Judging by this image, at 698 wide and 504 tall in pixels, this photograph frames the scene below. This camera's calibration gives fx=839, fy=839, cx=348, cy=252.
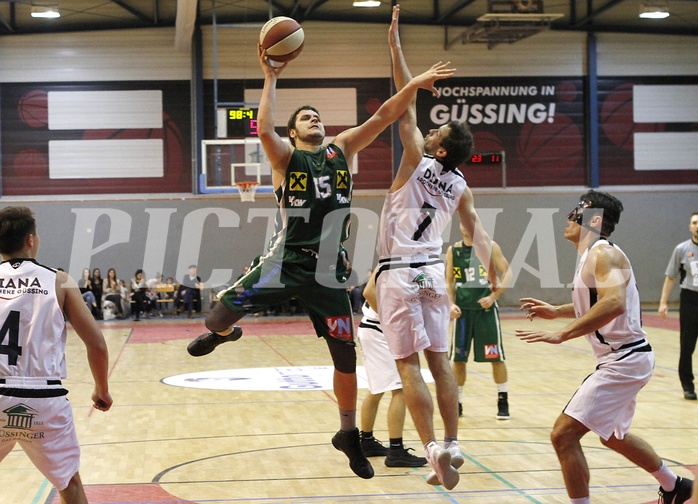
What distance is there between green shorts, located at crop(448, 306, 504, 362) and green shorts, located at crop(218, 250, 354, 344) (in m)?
3.87

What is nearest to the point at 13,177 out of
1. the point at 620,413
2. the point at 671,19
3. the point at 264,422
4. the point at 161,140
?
the point at 161,140

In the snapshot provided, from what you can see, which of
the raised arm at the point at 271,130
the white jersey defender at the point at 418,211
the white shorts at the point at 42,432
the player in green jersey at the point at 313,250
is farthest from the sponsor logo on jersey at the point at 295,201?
the white shorts at the point at 42,432

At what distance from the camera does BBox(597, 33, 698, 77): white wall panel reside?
26.5m

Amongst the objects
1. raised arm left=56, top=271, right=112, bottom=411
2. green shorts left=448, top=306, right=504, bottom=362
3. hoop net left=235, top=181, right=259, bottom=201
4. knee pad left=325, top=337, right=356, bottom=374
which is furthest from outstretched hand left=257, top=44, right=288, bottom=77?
hoop net left=235, top=181, right=259, bottom=201

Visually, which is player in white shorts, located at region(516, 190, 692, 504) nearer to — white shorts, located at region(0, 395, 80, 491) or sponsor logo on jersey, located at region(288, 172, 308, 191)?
sponsor logo on jersey, located at region(288, 172, 308, 191)

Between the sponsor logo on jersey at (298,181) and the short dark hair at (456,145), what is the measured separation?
3.25 feet

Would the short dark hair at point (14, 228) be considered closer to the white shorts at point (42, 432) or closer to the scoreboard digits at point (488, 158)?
the white shorts at point (42, 432)

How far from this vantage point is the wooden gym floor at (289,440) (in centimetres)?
631

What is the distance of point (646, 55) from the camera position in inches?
1048

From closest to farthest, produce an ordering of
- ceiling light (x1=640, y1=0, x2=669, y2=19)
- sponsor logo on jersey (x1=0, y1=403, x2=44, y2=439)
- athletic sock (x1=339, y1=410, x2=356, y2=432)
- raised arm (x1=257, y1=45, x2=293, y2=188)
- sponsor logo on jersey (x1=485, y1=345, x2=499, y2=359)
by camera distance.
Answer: sponsor logo on jersey (x1=0, y1=403, x2=44, y2=439)
raised arm (x1=257, y1=45, x2=293, y2=188)
athletic sock (x1=339, y1=410, x2=356, y2=432)
sponsor logo on jersey (x1=485, y1=345, x2=499, y2=359)
ceiling light (x1=640, y1=0, x2=669, y2=19)

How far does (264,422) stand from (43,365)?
495 cm

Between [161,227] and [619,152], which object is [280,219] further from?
[619,152]

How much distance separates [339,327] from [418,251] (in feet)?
2.57

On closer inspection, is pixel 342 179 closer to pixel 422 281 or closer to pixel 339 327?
pixel 422 281
